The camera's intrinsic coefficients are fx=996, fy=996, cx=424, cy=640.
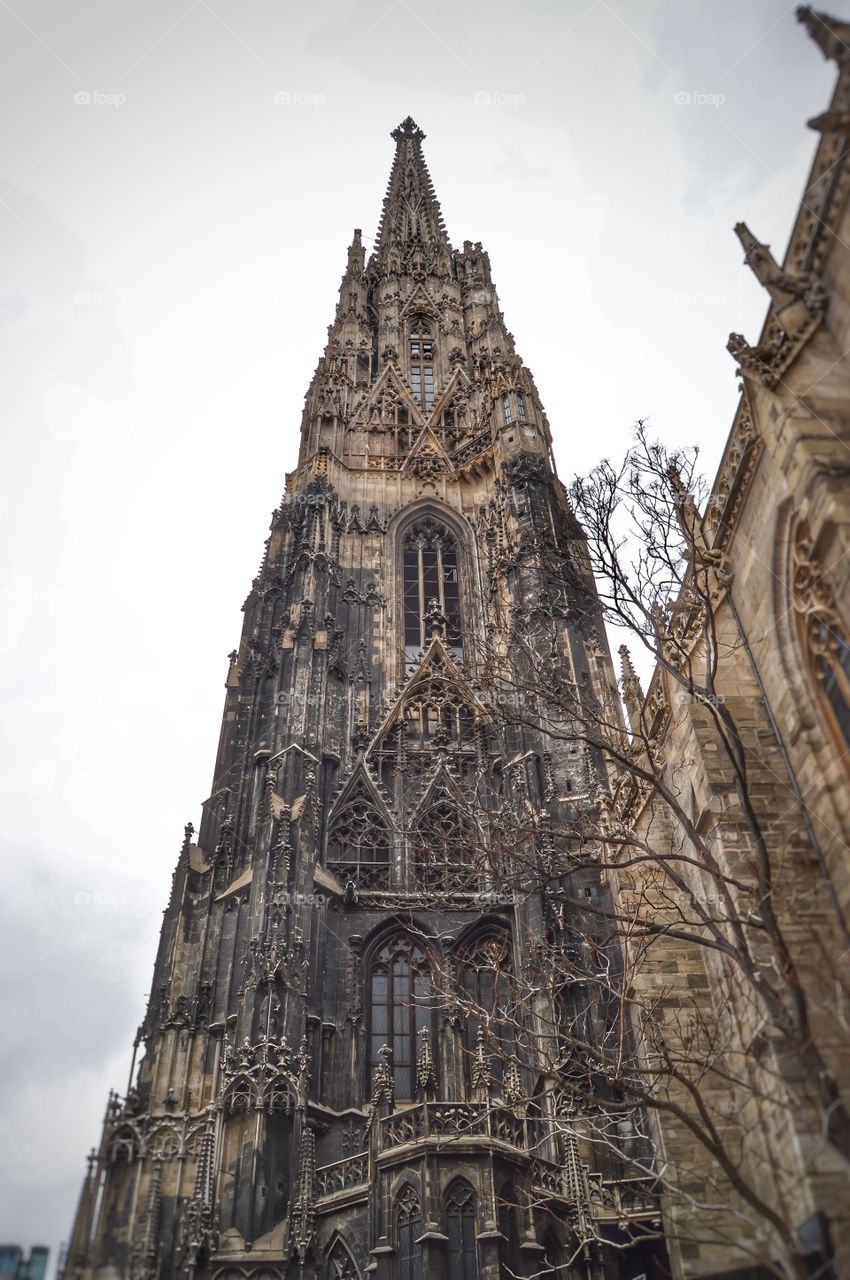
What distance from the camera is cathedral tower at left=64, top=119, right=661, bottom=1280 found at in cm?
1598

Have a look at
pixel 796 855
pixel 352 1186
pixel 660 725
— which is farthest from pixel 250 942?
pixel 796 855

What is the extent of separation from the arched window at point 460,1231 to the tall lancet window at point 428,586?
14.5 m

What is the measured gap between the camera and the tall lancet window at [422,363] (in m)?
37.4

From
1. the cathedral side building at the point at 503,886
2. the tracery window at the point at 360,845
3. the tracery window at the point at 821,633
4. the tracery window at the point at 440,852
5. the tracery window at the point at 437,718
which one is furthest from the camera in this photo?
the tracery window at the point at 437,718

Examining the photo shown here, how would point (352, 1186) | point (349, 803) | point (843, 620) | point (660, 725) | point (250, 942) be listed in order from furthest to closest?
point (349, 803) < point (250, 942) < point (352, 1186) < point (660, 725) < point (843, 620)

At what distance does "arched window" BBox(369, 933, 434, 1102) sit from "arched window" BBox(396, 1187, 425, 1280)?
153 inches

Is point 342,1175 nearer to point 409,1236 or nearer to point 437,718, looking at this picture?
point 409,1236

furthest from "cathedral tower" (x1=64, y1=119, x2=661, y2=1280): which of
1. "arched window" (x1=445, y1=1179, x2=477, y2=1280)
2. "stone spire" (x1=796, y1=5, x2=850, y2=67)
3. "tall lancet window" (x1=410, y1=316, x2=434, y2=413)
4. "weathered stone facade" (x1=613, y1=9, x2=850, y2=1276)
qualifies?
"stone spire" (x1=796, y1=5, x2=850, y2=67)

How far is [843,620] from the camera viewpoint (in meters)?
8.52

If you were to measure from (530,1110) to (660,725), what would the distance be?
898 cm

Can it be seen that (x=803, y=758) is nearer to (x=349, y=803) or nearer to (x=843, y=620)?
(x=843, y=620)

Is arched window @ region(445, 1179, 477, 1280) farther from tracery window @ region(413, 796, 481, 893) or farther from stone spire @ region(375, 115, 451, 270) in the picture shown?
stone spire @ region(375, 115, 451, 270)

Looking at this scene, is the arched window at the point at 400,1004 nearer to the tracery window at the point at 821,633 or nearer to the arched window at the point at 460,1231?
the arched window at the point at 460,1231

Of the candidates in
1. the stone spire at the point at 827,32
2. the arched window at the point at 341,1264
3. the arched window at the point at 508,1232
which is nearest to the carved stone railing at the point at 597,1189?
the arched window at the point at 508,1232
